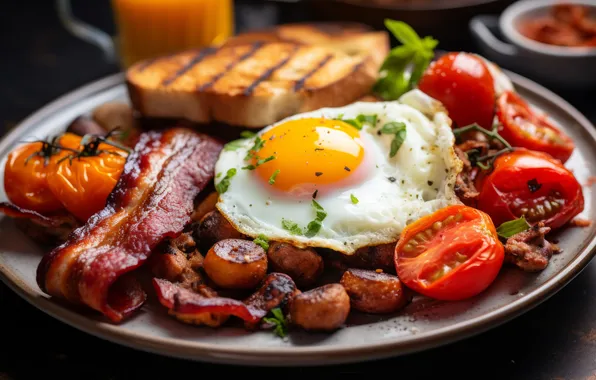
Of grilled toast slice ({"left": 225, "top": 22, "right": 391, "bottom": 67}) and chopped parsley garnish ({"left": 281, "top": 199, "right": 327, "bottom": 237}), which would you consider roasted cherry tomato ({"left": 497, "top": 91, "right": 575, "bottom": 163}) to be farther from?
chopped parsley garnish ({"left": 281, "top": 199, "right": 327, "bottom": 237})

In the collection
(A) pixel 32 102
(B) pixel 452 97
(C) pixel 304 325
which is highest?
(B) pixel 452 97

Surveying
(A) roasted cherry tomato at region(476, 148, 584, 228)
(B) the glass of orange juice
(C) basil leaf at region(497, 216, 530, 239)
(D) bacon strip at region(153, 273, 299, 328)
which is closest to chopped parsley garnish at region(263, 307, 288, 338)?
(D) bacon strip at region(153, 273, 299, 328)

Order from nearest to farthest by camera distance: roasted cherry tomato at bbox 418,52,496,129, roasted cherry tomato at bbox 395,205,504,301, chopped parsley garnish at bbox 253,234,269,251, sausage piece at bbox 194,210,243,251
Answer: roasted cherry tomato at bbox 395,205,504,301
chopped parsley garnish at bbox 253,234,269,251
sausage piece at bbox 194,210,243,251
roasted cherry tomato at bbox 418,52,496,129

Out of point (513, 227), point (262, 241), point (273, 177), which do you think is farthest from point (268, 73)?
point (513, 227)

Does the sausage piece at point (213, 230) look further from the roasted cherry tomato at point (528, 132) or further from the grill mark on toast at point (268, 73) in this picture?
the roasted cherry tomato at point (528, 132)

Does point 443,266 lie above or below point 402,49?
below

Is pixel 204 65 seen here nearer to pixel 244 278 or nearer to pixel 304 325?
pixel 244 278

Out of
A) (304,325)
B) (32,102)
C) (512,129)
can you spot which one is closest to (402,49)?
(512,129)
